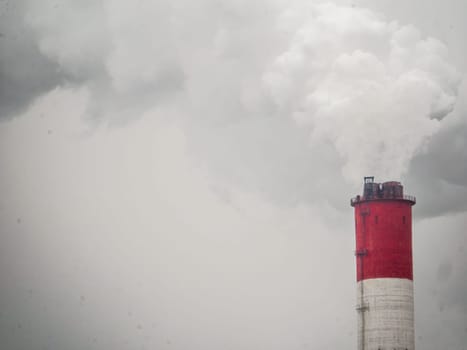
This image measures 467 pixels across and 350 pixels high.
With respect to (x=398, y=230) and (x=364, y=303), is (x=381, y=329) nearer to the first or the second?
(x=364, y=303)

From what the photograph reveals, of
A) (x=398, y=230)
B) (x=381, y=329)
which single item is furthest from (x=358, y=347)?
(x=398, y=230)

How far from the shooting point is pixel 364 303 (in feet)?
244

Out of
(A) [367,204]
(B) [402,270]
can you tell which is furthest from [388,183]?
(B) [402,270]

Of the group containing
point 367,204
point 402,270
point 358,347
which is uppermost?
point 367,204

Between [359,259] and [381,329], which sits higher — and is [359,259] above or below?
above

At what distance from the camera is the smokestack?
73.2 metres

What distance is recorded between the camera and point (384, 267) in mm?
74125

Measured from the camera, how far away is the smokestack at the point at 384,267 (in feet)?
240

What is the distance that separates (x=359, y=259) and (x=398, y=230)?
3.90 meters

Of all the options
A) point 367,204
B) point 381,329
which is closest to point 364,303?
point 381,329

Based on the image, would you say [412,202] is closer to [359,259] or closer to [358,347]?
[359,259]

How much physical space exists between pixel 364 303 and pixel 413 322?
4086 millimetres

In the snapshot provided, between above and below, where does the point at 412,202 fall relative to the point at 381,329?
above

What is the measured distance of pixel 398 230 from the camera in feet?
246
